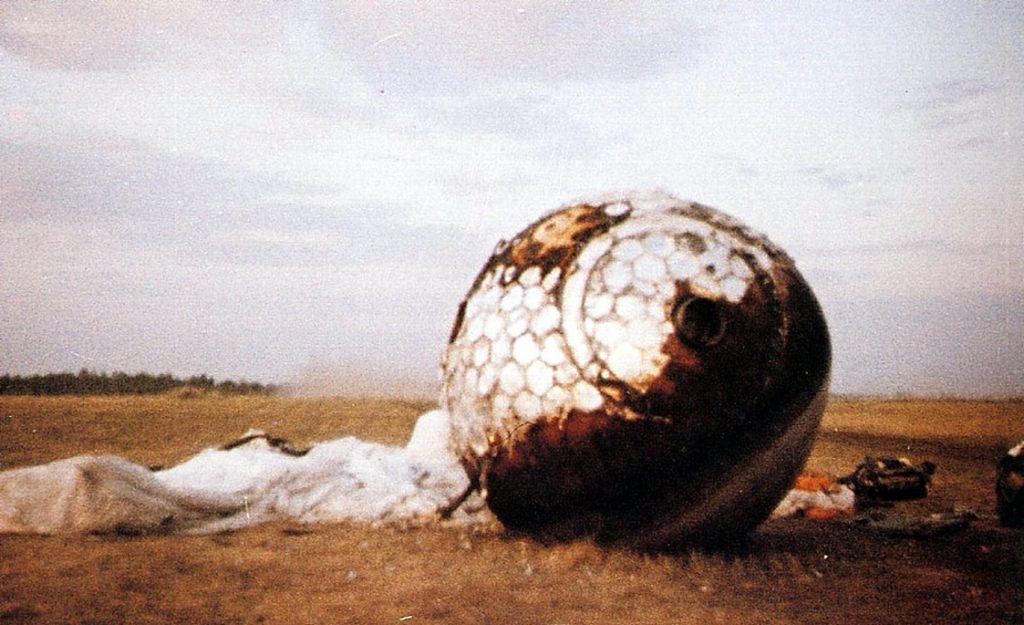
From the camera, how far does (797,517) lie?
6.44 m

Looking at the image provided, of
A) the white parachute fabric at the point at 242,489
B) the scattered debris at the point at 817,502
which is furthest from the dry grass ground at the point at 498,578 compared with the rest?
the scattered debris at the point at 817,502

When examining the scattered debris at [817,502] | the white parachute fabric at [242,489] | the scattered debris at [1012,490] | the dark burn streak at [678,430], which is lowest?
the scattered debris at [817,502]

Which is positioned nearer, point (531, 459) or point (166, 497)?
point (531, 459)

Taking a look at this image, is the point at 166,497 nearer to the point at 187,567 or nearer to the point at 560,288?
the point at 187,567

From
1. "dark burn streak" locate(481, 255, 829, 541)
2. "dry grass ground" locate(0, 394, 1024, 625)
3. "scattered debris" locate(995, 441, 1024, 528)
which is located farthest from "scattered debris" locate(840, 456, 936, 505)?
"dark burn streak" locate(481, 255, 829, 541)

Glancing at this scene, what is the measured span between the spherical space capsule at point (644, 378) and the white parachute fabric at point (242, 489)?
3.54 ft

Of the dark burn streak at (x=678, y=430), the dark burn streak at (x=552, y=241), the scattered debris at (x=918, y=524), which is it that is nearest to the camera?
the dark burn streak at (x=678, y=430)

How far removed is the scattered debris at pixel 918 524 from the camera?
17.7 ft

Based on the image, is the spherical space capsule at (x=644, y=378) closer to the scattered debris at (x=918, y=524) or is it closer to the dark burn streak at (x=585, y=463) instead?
the dark burn streak at (x=585, y=463)

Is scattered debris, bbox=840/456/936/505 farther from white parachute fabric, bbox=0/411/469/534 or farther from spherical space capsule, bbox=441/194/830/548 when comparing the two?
white parachute fabric, bbox=0/411/469/534

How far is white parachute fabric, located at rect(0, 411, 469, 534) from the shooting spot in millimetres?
4957

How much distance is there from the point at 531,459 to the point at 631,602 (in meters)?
1.02

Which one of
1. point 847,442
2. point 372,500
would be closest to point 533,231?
point 372,500

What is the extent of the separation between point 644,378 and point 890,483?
3.85m
